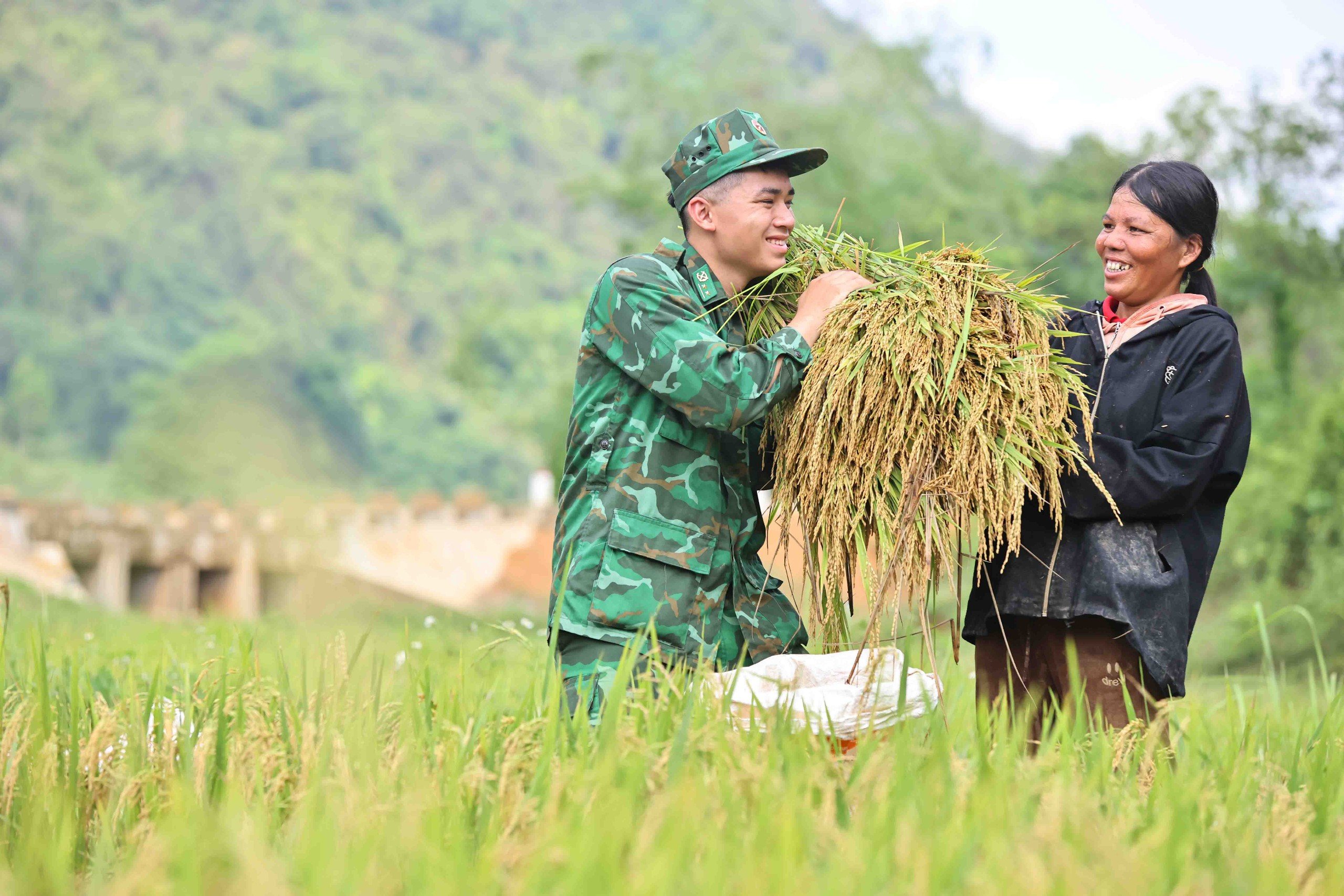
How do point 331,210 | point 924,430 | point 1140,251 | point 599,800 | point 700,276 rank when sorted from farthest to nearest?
point 331,210 → point 700,276 → point 1140,251 → point 924,430 → point 599,800

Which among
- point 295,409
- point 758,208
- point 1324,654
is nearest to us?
point 758,208

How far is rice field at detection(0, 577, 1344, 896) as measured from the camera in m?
1.99

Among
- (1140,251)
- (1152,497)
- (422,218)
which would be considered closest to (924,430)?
(1152,497)

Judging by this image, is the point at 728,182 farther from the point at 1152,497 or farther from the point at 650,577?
the point at 1152,497

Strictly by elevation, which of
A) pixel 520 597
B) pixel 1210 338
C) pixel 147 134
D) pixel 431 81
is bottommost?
pixel 520 597

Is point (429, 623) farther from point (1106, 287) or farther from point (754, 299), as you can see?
point (1106, 287)

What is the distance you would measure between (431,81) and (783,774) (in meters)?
75.4

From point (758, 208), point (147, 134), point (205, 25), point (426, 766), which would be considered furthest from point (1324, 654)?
point (205, 25)

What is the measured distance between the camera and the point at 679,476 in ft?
10.4

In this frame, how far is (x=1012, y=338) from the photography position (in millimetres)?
3029

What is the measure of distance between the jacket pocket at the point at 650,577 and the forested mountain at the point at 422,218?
6962 mm

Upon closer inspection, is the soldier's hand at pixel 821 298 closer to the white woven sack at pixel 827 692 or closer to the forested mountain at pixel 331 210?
the white woven sack at pixel 827 692

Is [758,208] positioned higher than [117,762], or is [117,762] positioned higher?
[758,208]

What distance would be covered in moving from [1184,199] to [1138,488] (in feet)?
2.30
